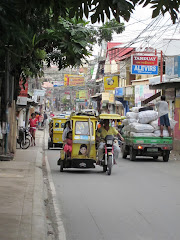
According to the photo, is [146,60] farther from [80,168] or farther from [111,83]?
[111,83]

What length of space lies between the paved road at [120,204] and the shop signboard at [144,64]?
14.6 metres

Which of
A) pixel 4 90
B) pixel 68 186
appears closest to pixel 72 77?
pixel 4 90

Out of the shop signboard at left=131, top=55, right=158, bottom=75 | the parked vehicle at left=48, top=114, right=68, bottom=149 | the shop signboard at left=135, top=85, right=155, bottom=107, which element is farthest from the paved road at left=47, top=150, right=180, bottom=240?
the shop signboard at left=135, top=85, right=155, bottom=107

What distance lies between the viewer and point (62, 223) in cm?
847

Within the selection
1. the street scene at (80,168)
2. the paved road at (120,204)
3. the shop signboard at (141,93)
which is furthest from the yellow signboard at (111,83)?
the paved road at (120,204)

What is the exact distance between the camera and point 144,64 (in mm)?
31016

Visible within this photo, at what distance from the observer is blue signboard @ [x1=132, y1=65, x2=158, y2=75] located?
31375 millimetres

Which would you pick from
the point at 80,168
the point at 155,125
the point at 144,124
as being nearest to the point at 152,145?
the point at 155,125

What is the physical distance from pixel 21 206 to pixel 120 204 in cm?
213

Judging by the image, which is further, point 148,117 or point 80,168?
point 148,117

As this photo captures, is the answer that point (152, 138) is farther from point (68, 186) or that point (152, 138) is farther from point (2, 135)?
point (68, 186)

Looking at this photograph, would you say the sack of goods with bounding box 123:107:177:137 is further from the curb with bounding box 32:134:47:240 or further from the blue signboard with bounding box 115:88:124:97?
the blue signboard with bounding box 115:88:124:97

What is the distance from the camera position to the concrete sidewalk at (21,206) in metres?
7.14

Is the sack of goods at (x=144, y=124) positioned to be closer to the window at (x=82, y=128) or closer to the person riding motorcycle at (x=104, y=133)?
the person riding motorcycle at (x=104, y=133)
